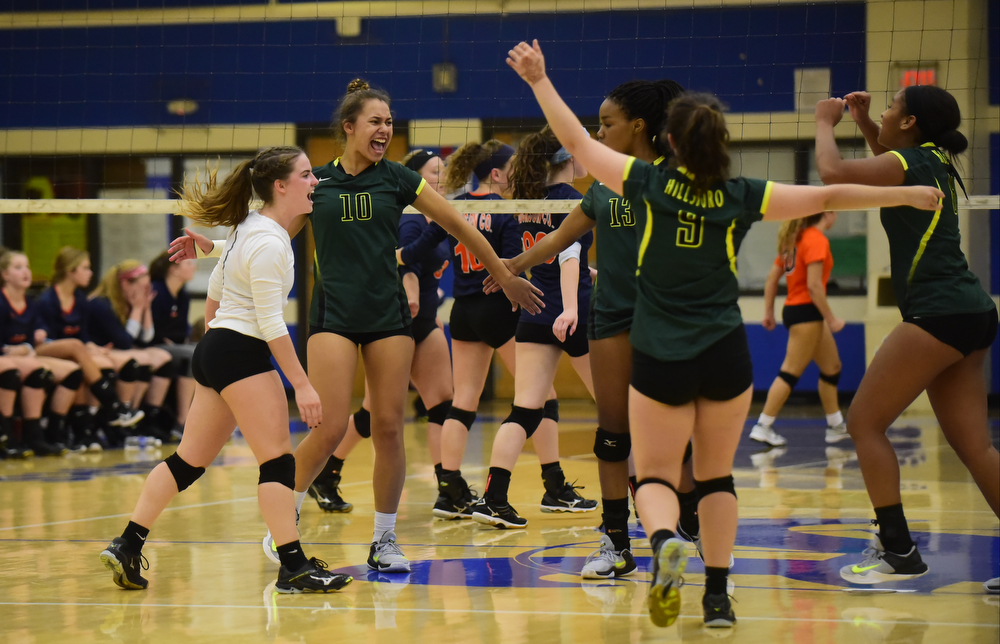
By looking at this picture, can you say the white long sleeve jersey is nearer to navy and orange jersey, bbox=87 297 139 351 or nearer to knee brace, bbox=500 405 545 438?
knee brace, bbox=500 405 545 438

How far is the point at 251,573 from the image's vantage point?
4.47 m

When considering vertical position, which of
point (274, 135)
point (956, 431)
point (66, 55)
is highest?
point (66, 55)

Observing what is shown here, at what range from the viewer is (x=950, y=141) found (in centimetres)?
405

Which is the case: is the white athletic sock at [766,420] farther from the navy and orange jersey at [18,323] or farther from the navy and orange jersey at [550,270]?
the navy and orange jersey at [18,323]

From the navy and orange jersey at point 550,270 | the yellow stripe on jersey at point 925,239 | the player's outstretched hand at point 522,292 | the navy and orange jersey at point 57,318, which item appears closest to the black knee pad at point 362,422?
the navy and orange jersey at point 550,270

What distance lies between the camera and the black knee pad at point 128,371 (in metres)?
9.07

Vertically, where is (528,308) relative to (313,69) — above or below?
below

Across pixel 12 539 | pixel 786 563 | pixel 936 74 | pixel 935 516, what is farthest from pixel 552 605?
pixel 936 74

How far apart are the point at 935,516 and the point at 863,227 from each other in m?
6.44

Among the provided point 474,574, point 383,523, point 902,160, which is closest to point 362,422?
point 383,523

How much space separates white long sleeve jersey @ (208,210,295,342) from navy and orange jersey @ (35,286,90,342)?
533 cm

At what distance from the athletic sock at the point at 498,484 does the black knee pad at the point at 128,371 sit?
4.79m

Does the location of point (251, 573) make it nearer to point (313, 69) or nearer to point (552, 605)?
point (552, 605)

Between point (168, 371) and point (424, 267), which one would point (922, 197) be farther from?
point (168, 371)
